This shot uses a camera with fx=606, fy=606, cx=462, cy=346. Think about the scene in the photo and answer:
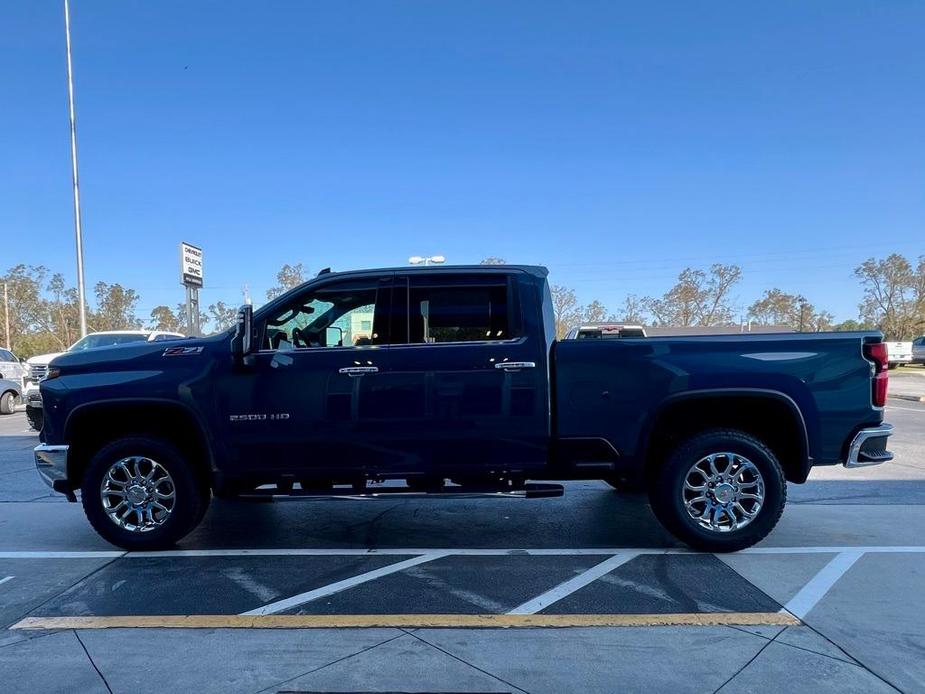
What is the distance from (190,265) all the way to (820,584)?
15.2m

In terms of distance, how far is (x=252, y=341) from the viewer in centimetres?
466

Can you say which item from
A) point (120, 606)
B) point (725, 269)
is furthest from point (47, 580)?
point (725, 269)

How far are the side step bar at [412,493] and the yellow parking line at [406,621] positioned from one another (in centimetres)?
112

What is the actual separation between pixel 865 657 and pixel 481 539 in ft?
9.17

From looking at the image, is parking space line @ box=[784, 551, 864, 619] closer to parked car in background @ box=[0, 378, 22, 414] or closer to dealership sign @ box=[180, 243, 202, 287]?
dealership sign @ box=[180, 243, 202, 287]

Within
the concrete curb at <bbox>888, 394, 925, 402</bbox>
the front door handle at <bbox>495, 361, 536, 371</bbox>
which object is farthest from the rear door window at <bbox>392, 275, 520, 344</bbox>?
the concrete curb at <bbox>888, 394, 925, 402</bbox>

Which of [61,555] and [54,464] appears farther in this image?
[61,555]

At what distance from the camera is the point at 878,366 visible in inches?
180

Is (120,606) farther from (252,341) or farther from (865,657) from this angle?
(865,657)

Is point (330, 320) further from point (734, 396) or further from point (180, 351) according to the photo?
point (734, 396)

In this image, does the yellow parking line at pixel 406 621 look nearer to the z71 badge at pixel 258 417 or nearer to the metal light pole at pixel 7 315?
the z71 badge at pixel 258 417

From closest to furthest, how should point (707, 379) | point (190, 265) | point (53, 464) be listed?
point (707, 379) < point (53, 464) < point (190, 265)

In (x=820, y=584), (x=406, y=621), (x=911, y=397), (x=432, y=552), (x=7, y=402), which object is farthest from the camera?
(x=911, y=397)

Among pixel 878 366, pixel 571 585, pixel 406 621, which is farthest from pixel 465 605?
pixel 878 366
